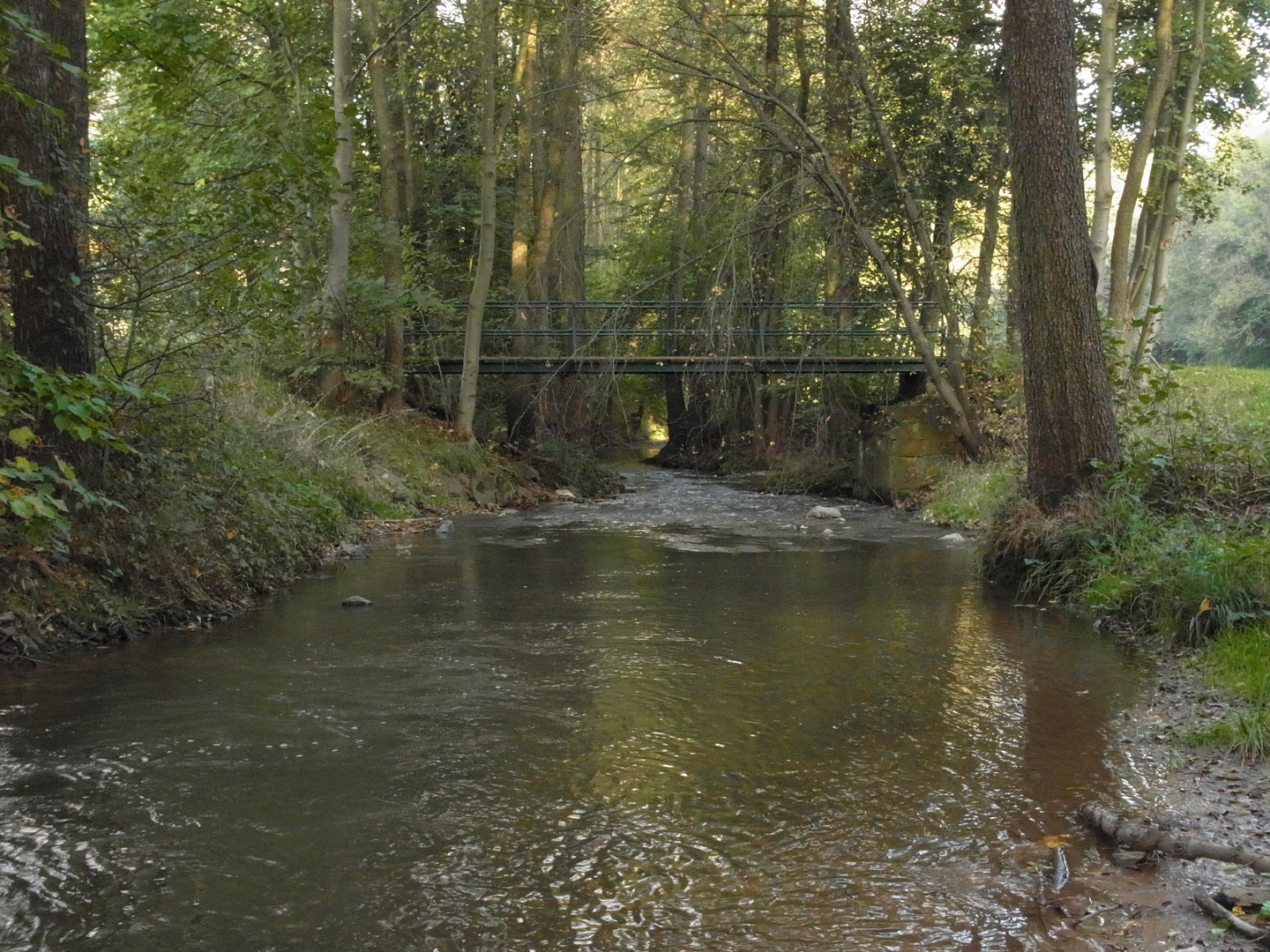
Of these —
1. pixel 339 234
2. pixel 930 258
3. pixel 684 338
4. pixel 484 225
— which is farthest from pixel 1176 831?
pixel 684 338

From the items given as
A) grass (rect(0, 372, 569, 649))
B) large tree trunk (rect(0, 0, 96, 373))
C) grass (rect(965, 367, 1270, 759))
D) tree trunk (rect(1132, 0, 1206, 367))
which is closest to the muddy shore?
grass (rect(965, 367, 1270, 759))

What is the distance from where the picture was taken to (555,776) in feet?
16.5

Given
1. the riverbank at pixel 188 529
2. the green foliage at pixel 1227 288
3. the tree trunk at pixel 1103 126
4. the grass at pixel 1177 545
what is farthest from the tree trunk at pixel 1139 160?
the green foliage at pixel 1227 288

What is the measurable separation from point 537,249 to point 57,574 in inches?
640

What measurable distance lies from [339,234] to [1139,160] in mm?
12823

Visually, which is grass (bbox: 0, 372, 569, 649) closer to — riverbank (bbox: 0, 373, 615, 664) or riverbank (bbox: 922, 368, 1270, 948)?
riverbank (bbox: 0, 373, 615, 664)

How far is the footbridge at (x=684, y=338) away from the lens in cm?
1559

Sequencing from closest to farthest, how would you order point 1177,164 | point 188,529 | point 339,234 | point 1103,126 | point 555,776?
point 555,776
point 188,529
point 1103,126
point 339,234
point 1177,164

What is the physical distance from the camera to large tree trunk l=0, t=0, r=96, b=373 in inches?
282

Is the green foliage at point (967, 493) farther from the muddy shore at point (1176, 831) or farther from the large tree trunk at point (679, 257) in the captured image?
the muddy shore at point (1176, 831)

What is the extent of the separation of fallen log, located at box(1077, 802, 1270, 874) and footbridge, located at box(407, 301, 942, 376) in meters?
10.7

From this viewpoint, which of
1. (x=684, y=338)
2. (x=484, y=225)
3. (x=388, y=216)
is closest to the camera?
(x=484, y=225)

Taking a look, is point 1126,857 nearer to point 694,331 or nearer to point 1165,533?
point 1165,533

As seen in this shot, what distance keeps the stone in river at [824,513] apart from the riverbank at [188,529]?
6.31 metres
